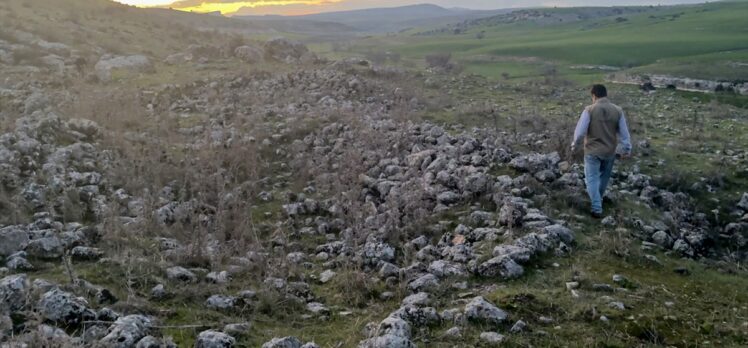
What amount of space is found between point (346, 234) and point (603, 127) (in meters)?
4.91

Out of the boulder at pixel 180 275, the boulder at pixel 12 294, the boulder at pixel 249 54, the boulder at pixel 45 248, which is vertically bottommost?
the boulder at pixel 180 275

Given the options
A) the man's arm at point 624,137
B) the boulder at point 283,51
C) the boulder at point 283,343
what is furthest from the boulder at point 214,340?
the boulder at point 283,51

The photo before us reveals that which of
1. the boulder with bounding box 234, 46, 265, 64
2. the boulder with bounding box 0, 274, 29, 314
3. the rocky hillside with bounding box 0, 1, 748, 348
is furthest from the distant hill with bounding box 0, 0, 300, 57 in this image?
the boulder with bounding box 0, 274, 29, 314

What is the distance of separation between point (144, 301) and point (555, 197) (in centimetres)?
667

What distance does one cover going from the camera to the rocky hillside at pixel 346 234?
232 inches

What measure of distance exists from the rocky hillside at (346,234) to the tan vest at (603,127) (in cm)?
79

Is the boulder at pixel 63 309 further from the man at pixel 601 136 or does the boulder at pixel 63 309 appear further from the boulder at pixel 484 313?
the man at pixel 601 136

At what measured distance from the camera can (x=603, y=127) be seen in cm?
999

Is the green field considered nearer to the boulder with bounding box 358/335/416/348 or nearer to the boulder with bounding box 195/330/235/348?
the boulder with bounding box 358/335/416/348

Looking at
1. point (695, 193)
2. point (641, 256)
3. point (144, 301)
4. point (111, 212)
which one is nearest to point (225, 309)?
point (144, 301)

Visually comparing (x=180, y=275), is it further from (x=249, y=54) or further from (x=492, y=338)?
(x=249, y=54)

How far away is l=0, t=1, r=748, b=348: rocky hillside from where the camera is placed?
590 cm

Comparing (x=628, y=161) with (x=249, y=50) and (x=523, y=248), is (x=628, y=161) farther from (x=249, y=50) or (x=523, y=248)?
(x=249, y=50)

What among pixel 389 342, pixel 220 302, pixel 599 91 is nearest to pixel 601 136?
pixel 599 91
